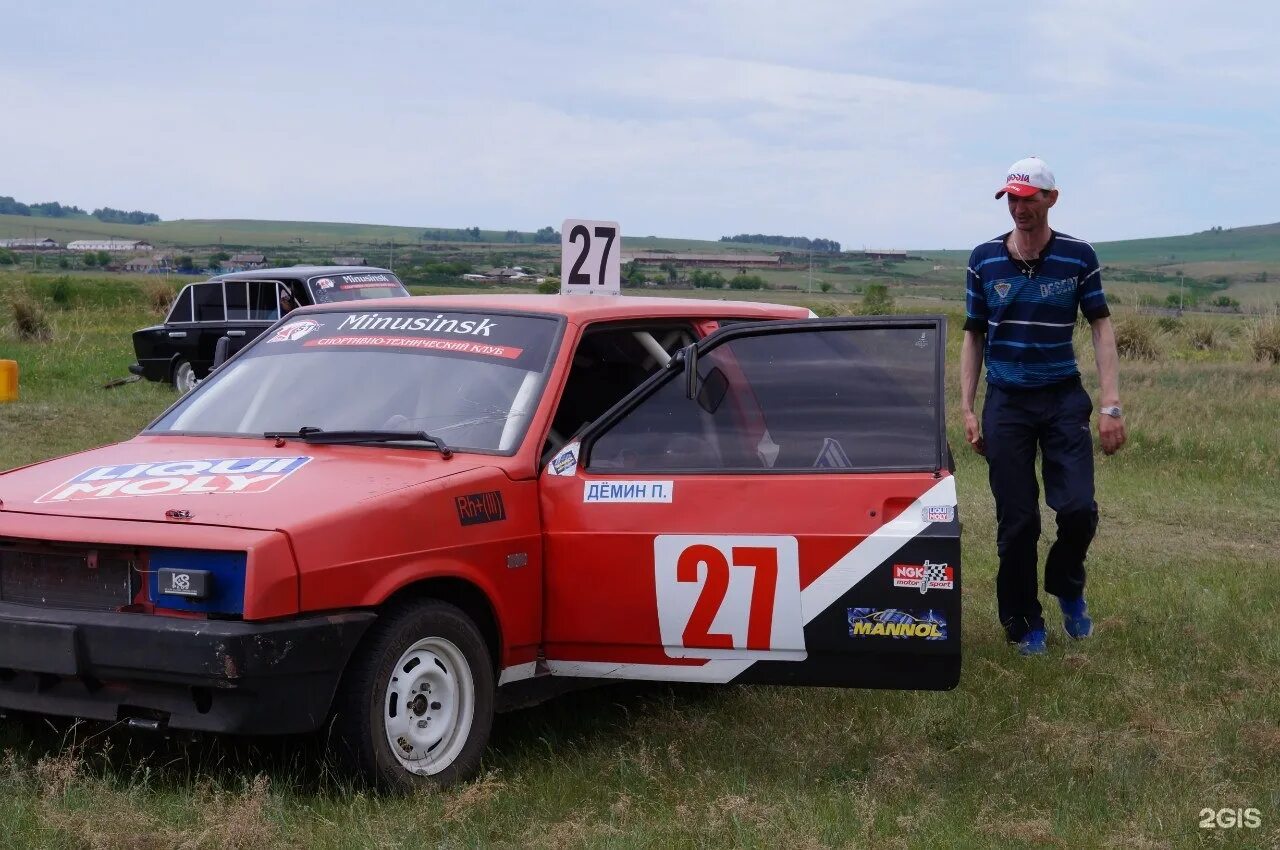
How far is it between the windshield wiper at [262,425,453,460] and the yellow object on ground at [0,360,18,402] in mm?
13399

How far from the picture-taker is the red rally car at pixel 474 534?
4.43 m

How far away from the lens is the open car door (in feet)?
16.5

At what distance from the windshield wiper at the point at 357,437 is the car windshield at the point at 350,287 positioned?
516 inches

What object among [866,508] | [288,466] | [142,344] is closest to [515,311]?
[288,466]

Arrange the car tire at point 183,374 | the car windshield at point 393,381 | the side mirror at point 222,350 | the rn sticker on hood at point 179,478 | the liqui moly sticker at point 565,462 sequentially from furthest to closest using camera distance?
the car tire at point 183,374 < the side mirror at point 222,350 < the car windshield at point 393,381 < the liqui moly sticker at point 565,462 < the rn sticker on hood at point 179,478

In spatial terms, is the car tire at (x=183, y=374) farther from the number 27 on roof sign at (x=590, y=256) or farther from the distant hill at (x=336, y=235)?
the distant hill at (x=336, y=235)

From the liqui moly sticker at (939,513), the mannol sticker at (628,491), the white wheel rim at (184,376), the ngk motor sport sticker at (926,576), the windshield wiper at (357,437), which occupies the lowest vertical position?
the white wheel rim at (184,376)

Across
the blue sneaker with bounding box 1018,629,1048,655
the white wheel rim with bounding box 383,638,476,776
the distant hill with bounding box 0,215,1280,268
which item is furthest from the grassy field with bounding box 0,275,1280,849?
the distant hill with bounding box 0,215,1280,268

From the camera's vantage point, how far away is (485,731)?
4.98m

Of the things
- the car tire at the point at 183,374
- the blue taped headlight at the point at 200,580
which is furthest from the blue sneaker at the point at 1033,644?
the car tire at the point at 183,374

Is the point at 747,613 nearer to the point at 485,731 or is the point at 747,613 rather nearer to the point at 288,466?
the point at 485,731

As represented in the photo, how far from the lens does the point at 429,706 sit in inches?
190

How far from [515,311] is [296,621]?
1.80m

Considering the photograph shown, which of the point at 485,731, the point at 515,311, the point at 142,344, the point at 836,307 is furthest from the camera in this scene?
the point at 836,307
